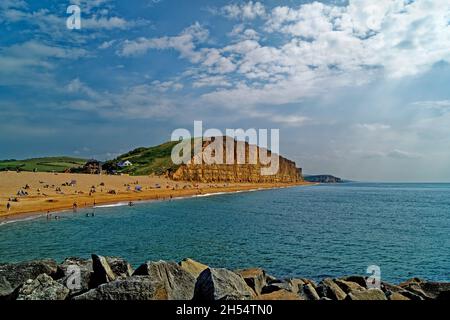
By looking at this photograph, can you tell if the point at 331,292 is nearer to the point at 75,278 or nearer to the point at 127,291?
the point at 127,291

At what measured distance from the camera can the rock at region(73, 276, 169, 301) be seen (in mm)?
8172

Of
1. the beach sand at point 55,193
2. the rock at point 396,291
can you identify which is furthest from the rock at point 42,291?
the beach sand at point 55,193

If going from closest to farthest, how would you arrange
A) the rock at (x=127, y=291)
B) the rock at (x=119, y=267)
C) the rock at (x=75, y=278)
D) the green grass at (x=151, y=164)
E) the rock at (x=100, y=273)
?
the rock at (x=127, y=291)
the rock at (x=75, y=278)
the rock at (x=100, y=273)
the rock at (x=119, y=267)
the green grass at (x=151, y=164)

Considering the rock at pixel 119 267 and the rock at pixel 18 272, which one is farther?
the rock at pixel 119 267

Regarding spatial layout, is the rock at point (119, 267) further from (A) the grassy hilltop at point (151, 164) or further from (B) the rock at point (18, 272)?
(A) the grassy hilltop at point (151, 164)

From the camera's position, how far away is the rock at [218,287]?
27.4 ft

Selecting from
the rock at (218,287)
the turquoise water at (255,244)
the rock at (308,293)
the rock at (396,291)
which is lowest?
the turquoise water at (255,244)

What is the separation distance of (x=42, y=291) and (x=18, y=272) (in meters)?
3.57

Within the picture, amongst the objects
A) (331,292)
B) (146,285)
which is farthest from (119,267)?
Result: (331,292)

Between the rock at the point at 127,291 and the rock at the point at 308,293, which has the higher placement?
the rock at the point at 127,291

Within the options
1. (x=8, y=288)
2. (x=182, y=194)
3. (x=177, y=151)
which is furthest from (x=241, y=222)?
(x=177, y=151)

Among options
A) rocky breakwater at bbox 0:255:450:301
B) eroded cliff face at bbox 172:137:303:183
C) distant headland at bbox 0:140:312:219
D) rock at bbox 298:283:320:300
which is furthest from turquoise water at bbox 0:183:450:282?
eroded cliff face at bbox 172:137:303:183

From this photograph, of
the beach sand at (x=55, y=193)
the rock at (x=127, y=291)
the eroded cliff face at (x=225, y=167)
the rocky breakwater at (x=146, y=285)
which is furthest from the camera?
the eroded cliff face at (x=225, y=167)

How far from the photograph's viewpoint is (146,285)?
8.36 m
